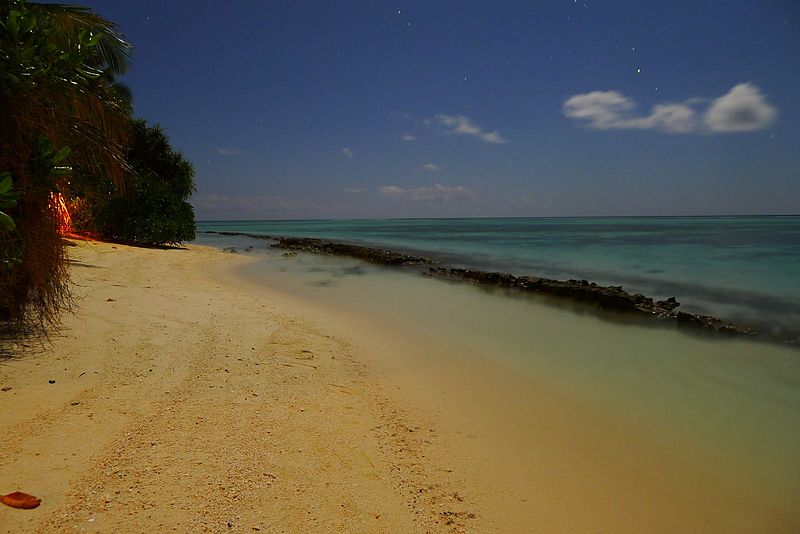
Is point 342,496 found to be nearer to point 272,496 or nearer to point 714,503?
point 272,496

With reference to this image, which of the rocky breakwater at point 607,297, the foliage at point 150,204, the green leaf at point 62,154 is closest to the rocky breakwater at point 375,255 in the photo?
the rocky breakwater at point 607,297

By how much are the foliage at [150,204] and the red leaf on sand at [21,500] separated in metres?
19.5

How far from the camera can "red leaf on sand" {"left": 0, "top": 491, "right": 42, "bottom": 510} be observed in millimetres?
1967

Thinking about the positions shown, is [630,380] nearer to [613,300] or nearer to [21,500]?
[613,300]

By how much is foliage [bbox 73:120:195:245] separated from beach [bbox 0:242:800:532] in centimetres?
1740

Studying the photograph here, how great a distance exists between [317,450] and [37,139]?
3804 mm

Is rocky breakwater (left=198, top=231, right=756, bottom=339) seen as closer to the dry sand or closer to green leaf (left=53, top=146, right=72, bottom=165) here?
the dry sand

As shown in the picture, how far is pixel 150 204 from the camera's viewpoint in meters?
19.8

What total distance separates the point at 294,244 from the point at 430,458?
31.2 metres

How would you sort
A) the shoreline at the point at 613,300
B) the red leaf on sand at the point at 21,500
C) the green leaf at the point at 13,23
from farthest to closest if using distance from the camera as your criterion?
the shoreline at the point at 613,300, the green leaf at the point at 13,23, the red leaf on sand at the point at 21,500

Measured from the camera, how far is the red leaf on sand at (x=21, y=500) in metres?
1.97

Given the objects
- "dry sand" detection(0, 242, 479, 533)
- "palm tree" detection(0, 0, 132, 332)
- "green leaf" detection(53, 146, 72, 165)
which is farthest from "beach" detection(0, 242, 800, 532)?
"green leaf" detection(53, 146, 72, 165)

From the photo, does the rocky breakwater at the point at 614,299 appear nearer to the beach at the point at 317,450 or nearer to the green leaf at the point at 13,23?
the beach at the point at 317,450

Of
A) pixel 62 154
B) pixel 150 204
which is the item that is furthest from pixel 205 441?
pixel 150 204
